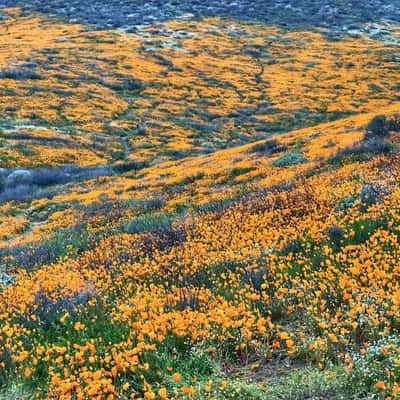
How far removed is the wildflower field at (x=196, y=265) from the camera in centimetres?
395

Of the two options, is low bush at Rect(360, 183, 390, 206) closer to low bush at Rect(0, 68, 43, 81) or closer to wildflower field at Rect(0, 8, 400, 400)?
wildflower field at Rect(0, 8, 400, 400)

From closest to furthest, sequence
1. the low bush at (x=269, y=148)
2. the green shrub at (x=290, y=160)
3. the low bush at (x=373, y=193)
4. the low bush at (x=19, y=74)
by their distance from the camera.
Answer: the low bush at (x=373, y=193), the green shrub at (x=290, y=160), the low bush at (x=269, y=148), the low bush at (x=19, y=74)

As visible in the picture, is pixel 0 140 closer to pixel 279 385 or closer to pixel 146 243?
pixel 146 243

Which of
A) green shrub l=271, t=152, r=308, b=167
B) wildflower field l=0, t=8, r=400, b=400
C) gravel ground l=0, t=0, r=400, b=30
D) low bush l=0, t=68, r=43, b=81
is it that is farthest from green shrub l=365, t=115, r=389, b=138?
gravel ground l=0, t=0, r=400, b=30

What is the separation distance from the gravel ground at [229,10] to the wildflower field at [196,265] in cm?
6628

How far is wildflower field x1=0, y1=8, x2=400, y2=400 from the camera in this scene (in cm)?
395

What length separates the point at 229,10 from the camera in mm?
103938

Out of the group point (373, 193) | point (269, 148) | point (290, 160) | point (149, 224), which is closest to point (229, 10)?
point (269, 148)

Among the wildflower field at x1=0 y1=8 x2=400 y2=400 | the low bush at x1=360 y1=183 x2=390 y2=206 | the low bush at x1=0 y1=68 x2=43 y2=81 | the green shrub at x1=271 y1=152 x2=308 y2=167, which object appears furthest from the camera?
the low bush at x1=0 y1=68 x2=43 y2=81

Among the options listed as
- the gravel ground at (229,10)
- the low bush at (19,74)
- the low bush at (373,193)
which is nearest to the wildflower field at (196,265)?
the low bush at (373,193)

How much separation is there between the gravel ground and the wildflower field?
66.3 metres

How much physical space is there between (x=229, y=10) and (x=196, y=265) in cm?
11007

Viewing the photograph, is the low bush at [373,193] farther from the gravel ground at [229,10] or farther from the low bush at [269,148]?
the gravel ground at [229,10]

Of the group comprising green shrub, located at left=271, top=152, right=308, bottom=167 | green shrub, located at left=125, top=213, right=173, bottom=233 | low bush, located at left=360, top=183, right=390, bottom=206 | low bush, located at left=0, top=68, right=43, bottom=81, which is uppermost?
low bush, located at left=360, top=183, right=390, bottom=206
